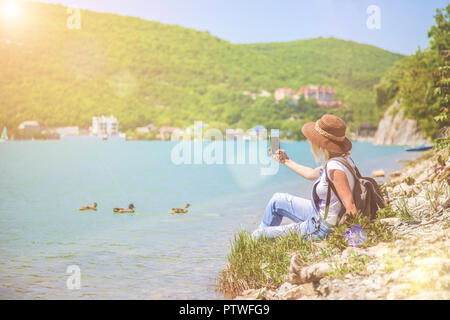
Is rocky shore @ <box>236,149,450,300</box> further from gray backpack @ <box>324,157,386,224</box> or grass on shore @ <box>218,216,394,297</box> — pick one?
gray backpack @ <box>324,157,386,224</box>

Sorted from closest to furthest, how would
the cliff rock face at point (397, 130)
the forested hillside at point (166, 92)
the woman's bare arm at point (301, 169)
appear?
the woman's bare arm at point (301, 169)
the cliff rock face at point (397, 130)
the forested hillside at point (166, 92)

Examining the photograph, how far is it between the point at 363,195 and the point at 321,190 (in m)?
0.60

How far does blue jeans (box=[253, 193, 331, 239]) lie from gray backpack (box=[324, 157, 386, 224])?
13.0 inches

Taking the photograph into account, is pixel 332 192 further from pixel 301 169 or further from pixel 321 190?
pixel 301 169

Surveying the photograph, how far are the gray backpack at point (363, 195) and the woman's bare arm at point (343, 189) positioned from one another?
0.20 ft

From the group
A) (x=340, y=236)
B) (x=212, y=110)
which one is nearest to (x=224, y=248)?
(x=340, y=236)

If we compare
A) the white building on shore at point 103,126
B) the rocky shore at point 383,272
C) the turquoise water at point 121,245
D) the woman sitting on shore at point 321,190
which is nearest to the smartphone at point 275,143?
the woman sitting on shore at point 321,190

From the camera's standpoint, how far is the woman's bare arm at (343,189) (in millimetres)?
6379

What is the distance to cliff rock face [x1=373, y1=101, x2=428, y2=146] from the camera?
80.1 metres

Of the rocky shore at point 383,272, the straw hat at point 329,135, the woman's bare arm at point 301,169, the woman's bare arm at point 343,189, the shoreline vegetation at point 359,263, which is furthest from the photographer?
the woman's bare arm at point 301,169

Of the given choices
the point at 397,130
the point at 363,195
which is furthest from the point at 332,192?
the point at 397,130

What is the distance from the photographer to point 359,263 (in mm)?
6328

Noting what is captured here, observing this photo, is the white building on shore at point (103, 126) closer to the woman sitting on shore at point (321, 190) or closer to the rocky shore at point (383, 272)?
the woman sitting on shore at point (321, 190)

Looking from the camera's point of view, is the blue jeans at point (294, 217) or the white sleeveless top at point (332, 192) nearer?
the white sleeveless top at point (332, 192)
